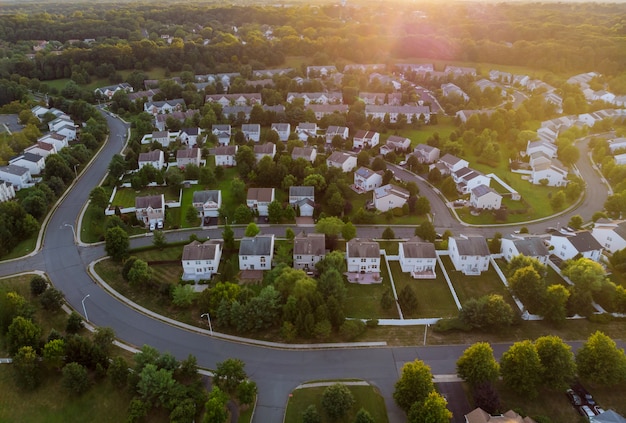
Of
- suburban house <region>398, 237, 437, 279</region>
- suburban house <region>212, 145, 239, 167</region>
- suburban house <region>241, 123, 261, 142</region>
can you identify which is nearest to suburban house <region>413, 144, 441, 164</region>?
suburban house <region>398, 237, 437, 279</region>

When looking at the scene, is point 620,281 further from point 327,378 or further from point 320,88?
point 320,88

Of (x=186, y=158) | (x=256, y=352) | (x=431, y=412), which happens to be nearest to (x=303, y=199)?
(x=186, y=158)

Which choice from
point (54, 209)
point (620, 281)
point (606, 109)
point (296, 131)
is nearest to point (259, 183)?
point (296, 131)

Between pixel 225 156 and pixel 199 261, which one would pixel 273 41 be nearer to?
pixel 225 156

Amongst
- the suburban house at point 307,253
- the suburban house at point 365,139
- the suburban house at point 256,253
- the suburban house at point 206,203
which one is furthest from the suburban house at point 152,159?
the suburban house at point 307,253

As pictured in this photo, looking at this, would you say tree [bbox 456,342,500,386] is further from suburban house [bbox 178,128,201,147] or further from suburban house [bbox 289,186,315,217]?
suburban house [bbox 178,128,201,147]

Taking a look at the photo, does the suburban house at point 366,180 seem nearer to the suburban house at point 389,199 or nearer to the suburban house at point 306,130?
the suburban house at point 389,199

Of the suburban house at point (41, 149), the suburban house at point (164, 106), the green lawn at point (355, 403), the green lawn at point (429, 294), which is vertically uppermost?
the green lawn at point (355, 403)
